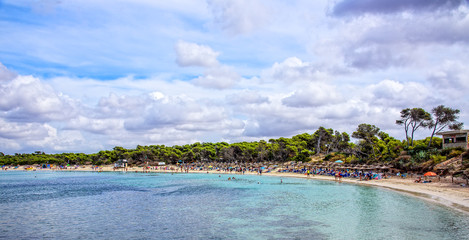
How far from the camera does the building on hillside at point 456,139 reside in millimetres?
46219

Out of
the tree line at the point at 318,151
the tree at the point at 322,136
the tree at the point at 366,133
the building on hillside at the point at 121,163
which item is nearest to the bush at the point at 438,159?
the tree line at the point at 318,151

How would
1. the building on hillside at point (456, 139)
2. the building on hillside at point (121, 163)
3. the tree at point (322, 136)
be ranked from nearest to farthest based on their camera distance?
the building on hillside at point (456, 139) < the tree at point (322, 136) < the building on hillside at point (121, 163)

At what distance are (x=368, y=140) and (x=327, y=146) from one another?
89.6 feet

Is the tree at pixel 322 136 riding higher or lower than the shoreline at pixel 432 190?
higher

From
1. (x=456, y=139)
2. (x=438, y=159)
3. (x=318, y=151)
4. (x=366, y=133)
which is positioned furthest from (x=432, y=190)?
(x=318, y=151)

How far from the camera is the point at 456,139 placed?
47875 mm

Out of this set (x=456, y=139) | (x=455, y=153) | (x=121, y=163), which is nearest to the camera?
(x=455, y=153)

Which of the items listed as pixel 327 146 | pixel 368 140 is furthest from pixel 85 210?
pixel 327 146

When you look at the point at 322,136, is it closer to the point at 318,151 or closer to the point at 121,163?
the point at 318,151

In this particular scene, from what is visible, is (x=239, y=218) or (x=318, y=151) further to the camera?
(x=318, y=151)

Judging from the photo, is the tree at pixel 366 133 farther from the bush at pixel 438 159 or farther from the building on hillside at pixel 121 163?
the building on hillside at pixel 121 163

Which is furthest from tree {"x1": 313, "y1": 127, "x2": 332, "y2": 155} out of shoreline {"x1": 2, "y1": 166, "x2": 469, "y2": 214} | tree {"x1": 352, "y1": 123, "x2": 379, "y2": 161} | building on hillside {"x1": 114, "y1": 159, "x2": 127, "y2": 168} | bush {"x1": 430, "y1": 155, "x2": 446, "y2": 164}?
building on hillside {"x1": 114, "y1": 159, "x2": 127, "y2": 168}

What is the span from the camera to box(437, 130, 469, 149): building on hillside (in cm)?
4622

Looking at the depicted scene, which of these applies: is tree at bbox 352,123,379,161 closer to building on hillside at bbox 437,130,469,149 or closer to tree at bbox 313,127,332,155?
building on hillside at bbox 437,130,469,149
